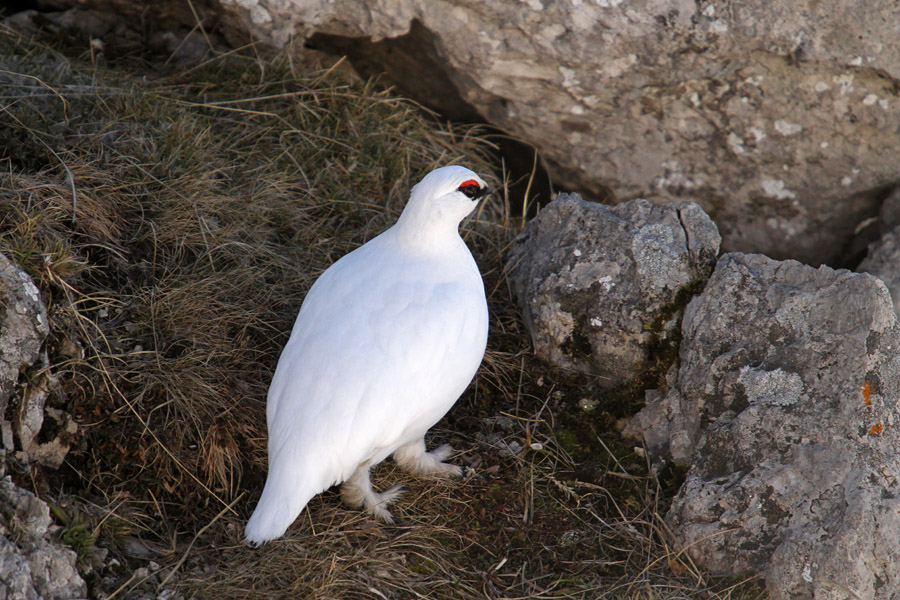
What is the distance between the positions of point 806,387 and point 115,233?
2762 mm

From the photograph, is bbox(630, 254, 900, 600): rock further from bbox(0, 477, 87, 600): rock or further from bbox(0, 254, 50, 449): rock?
bbox(0, 254, 50, 449): rock

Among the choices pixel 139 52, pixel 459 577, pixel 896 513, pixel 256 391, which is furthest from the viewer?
pixel 139 52

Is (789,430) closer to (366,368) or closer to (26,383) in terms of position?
(366,368)

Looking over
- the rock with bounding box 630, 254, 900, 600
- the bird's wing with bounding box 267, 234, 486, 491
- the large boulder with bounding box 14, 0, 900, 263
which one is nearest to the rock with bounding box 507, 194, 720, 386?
the rock with bounding box 630, 254, 900, 600

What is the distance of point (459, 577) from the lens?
2713mm

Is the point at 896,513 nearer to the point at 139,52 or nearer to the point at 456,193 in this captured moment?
the point at 456,193

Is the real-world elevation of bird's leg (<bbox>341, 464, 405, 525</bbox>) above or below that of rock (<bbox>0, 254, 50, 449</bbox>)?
below

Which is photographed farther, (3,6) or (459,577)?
(3,6)

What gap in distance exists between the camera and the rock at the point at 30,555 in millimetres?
2105

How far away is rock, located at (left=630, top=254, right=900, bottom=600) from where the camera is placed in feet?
8.32

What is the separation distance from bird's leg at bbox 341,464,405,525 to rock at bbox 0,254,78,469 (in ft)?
3.19

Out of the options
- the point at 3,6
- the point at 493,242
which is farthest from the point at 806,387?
the point at 3,6

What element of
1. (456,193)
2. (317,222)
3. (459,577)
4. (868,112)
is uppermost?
(868,112)

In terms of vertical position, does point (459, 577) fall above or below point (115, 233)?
below
